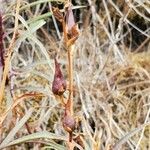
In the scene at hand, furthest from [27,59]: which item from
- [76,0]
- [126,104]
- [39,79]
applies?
[126,104]

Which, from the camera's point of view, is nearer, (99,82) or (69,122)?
(69,122)

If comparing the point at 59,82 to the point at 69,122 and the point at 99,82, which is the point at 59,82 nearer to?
the point at 69,122

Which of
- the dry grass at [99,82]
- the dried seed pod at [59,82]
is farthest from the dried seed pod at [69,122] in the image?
the dry grass at [99,82]

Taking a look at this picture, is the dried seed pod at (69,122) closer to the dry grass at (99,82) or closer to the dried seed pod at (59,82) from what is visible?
the dried seed pod at (59,82)

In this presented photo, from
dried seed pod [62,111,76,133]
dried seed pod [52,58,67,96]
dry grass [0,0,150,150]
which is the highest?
dried seed pod [52,58,67,96]

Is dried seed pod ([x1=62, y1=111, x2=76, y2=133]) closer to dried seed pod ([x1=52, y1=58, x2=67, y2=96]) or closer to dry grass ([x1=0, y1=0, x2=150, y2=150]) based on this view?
dried seed pod ([x1=52, y1=58, x2=67, y2=96])

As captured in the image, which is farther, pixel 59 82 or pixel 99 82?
pixel 99 82

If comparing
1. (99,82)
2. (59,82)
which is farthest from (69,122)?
(99,82)

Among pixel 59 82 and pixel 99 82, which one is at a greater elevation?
pixel 59 82

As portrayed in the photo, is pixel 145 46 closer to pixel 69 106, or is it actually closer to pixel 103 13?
pixel 103 13

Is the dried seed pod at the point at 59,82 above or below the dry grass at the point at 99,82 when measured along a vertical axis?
above

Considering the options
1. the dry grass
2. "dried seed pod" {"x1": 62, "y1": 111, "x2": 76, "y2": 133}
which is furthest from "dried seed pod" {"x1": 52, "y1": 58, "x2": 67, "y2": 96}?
the dry grass
